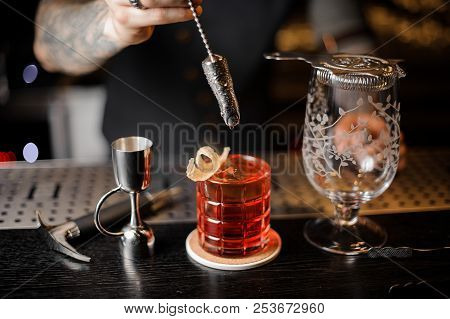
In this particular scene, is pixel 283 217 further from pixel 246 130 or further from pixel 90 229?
pixel 246 130

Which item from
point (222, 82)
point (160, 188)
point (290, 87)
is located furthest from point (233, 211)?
point (290, 87)

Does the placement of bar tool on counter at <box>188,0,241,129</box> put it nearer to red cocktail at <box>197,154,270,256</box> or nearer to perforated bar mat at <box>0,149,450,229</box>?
red cocktail at <box>197,154,270,256</box>

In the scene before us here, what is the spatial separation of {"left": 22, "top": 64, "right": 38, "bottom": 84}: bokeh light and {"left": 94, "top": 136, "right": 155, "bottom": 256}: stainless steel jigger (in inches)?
70.5

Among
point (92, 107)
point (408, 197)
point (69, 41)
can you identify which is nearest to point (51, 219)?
point (69, 41)

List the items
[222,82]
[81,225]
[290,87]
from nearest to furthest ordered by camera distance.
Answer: [222,82] → [81,225] → [290,87]

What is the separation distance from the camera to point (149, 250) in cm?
107

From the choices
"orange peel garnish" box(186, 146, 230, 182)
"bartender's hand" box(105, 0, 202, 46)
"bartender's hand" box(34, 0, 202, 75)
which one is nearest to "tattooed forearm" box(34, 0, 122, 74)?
"bartender's hand" box(34, 0, 202, 75)

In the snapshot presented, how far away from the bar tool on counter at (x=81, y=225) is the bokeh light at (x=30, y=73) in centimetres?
164

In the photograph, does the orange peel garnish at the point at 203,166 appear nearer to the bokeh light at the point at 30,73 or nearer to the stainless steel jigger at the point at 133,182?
the stainless steel jigger at the point at 133,182

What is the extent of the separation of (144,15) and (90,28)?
0.48m

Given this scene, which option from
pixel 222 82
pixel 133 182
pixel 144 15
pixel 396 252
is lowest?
pixel 396 252

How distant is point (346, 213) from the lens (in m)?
1.15

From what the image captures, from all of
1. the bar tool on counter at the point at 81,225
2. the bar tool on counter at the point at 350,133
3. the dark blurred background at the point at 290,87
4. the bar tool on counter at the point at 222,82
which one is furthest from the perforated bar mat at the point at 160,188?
the dark blurred background at the point at 290,87

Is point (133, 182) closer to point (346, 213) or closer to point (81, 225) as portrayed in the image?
point (81, 225)
